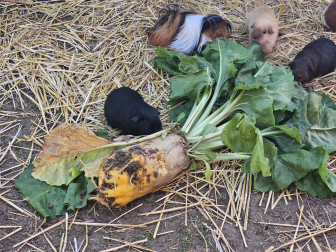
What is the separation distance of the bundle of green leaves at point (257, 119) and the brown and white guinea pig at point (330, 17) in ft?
6.37

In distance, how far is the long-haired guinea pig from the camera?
13.1 ft

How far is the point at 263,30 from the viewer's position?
157 inches

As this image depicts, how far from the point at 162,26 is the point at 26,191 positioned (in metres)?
2.79

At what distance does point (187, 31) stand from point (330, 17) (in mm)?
2277

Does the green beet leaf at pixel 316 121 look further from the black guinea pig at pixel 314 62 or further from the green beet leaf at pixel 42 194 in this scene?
the green beet leaf at pixel 42 194

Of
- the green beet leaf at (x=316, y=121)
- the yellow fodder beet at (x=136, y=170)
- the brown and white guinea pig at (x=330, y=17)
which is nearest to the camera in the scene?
the yellow fodder beet at (x=136, y=170)

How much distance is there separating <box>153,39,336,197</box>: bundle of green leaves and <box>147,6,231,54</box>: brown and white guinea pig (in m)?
0.65

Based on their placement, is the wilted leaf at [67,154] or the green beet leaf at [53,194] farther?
the wilted leaf at [67,154]

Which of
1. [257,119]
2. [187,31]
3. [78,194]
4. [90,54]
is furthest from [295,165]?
[90,54]

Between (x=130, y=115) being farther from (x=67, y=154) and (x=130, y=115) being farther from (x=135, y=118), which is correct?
(x=67, y=154)

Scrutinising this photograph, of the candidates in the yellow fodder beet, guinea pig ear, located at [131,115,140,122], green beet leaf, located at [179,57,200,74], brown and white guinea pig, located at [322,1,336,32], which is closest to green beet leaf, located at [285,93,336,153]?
green beet leaf, located at [179,57,200,74]

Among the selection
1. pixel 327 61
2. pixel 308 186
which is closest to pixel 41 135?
pixel 308 186

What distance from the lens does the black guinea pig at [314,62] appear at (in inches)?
143

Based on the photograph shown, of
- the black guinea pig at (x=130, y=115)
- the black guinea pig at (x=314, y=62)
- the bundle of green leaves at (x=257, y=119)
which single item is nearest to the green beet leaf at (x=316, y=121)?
the bundle of green leaves at (x=257, y=119)
